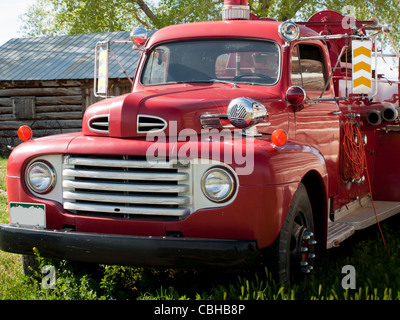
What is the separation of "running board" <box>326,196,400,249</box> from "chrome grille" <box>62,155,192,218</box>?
1.46 m

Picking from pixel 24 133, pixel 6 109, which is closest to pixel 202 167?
pixel 24 133

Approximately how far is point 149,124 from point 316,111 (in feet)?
5.55

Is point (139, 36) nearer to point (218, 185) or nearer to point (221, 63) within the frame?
point (221, 63)

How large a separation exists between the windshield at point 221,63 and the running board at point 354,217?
1.33 meters

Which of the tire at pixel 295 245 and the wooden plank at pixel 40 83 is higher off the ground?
the wooden plank at pixel 40 83

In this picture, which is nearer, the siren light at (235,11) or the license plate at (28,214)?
the license plate at (28,214)

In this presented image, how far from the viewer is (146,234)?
383cm

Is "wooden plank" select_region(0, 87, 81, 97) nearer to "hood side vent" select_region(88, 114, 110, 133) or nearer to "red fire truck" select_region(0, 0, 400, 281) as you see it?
"red fire truck" select_region(0, 0, 400, 281)

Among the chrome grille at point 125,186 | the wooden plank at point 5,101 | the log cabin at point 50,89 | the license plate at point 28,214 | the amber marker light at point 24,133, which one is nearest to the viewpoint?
the chrome grille at point 125,186

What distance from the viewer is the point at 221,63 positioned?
4.95 metres

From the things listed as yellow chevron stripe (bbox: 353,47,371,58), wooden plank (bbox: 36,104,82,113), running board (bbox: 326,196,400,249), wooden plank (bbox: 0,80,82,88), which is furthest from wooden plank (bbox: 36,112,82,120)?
yellow chevron stripe (bbox: 353,47,371,58)

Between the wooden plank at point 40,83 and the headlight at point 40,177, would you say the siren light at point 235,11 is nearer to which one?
the headlight at point 40,177

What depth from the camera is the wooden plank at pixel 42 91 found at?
65.8 ft

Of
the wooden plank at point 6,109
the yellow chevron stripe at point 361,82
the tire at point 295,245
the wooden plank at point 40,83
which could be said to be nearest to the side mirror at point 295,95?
the yellow chevron stripe at point 361,82
